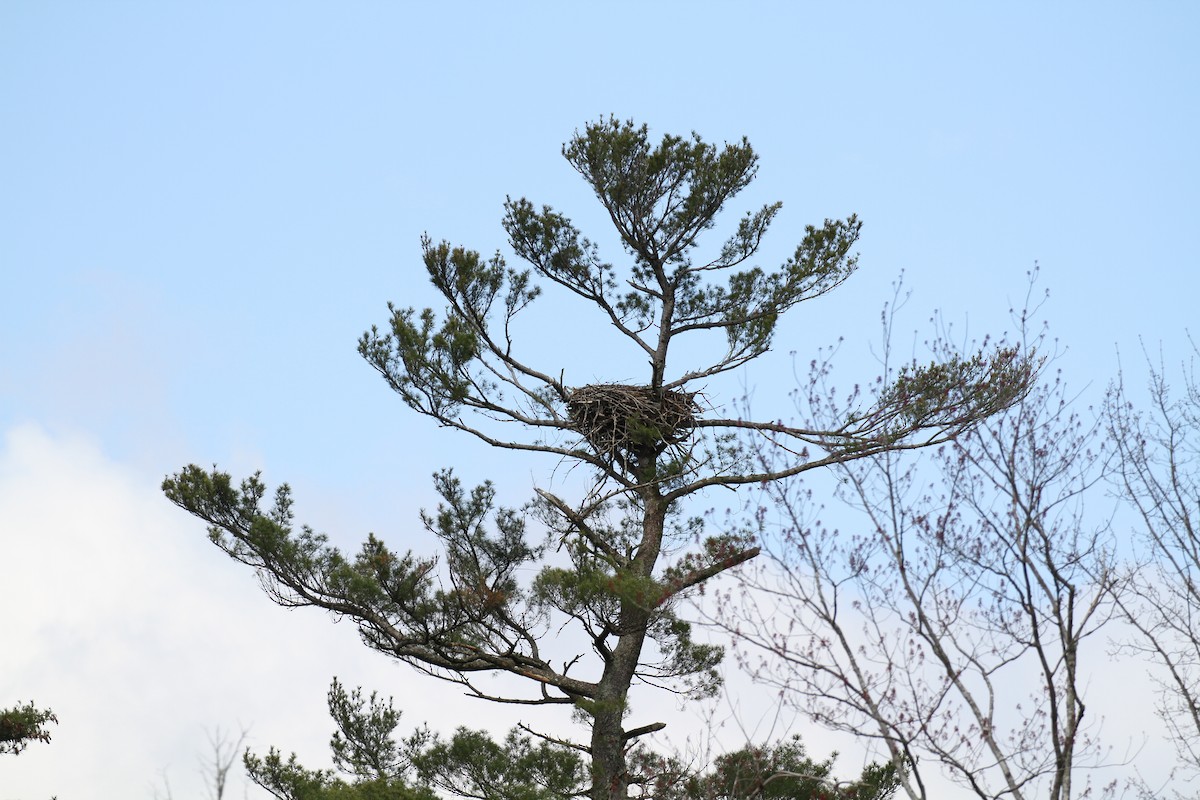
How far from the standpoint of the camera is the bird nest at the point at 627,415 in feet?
32.6

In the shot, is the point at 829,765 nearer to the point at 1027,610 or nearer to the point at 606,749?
the point at 606,749

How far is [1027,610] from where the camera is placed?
6.66 metres

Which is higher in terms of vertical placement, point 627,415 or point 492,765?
point 627,415

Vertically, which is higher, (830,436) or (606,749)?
(830,436)

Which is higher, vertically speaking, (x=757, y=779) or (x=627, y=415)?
(x=627, y=415)

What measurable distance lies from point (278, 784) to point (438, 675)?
2.67m

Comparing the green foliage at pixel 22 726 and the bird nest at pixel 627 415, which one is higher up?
the bird nest at pixel 627 415

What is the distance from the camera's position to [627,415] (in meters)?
A: 9.95

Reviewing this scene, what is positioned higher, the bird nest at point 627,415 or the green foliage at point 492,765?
the bird nest at point 627,415

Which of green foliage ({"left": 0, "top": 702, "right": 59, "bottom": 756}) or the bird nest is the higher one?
the bird nest

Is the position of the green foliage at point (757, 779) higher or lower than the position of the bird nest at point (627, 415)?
lower

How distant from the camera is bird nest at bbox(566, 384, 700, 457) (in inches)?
391

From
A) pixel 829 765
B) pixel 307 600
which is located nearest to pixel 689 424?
pixel 307 600

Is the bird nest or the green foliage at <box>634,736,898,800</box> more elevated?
the bird nest
